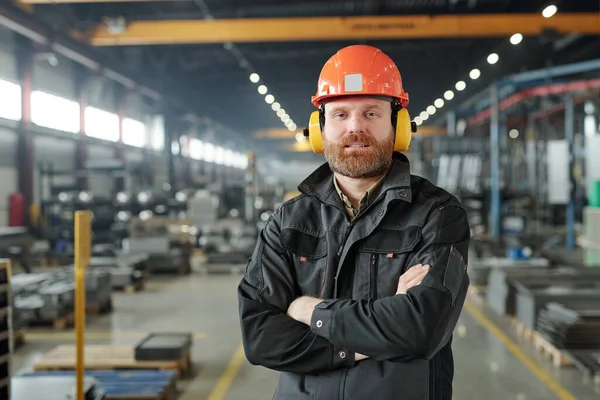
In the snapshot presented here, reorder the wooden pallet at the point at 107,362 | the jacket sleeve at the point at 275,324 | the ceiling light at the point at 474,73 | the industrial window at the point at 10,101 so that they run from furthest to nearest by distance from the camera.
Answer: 1. the industrial window at the point at 10,101
2. the ceiling light at the point at 474,73
3. the wooden pallet at the point at 107,362
4. the jacket sleeve at the point at 275,324

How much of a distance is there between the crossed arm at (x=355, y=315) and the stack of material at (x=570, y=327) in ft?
14.2

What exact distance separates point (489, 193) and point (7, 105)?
1219 cm

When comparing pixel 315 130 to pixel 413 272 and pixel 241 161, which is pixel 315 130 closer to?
pixel 413 272

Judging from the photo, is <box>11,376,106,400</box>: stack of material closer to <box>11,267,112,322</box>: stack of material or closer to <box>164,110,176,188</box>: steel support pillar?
<box>11,267,112,322</box>: stack of material

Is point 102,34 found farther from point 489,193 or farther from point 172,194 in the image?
point 489,193

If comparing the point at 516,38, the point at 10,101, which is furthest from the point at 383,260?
the point at 10,101

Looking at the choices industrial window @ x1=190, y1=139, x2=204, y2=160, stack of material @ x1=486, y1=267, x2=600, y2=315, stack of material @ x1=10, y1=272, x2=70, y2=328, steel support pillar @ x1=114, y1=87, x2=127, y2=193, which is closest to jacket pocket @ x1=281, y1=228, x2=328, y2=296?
stack of material @ x1=486, y1=267, x2=600, y2=315

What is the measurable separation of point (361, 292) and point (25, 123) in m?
14.9

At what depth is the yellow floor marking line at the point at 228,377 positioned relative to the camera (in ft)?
17.6

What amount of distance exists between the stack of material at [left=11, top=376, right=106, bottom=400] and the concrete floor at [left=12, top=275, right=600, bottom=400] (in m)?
1.20

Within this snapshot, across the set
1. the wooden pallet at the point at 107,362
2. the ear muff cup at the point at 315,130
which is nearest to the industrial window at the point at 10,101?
the wooden pallet at the point at 107,362

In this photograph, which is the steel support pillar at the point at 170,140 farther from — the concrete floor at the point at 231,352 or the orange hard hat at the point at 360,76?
the orange hard hat at the point at 360,76

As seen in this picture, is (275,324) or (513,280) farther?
(513,280)

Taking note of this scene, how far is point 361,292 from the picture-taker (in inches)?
81.7
